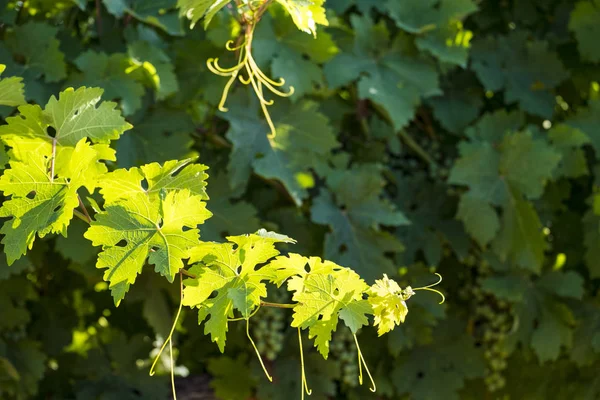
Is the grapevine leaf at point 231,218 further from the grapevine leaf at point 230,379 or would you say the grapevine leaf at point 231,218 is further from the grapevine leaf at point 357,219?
the grapevine leaf at point 230,379

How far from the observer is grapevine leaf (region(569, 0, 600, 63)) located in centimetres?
277

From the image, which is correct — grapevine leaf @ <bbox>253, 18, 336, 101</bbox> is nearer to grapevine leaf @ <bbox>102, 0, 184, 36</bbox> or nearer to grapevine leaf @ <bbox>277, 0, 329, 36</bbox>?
grapevine leaf @ <bbox>102, 0, 184, 36</bbox>

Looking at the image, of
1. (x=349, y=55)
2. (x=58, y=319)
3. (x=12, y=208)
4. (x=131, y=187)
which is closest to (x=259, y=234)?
(x=131, y=187)

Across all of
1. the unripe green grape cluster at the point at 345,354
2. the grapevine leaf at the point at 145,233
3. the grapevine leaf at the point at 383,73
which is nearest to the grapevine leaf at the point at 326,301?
the grapevine leaf at the point at 145,233

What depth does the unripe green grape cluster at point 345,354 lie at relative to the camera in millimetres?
2529

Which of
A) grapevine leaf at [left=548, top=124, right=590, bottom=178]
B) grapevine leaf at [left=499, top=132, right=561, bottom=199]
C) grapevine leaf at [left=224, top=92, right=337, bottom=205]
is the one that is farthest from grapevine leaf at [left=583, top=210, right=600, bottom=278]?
grapevine leaf at [left=224, top=92, right=337, bottom=205]

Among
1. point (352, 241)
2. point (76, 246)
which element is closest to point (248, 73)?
point (76, 246)

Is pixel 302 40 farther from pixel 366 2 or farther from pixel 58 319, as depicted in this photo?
pixel 58 319

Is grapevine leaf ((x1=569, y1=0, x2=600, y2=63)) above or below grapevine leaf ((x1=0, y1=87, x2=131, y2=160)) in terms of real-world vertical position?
below

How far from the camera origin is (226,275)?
124 centimetres

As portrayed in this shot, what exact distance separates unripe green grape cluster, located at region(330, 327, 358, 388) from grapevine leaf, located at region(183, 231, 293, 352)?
51.6 inches

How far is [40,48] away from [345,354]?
1083 millimetres

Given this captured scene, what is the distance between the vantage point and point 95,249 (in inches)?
85.4

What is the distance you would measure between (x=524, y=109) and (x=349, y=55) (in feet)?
1.90
